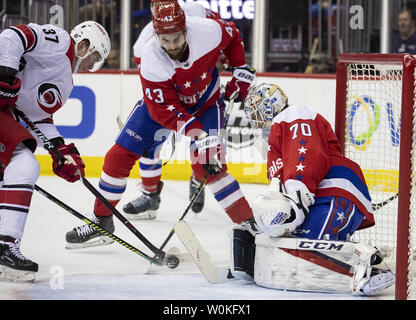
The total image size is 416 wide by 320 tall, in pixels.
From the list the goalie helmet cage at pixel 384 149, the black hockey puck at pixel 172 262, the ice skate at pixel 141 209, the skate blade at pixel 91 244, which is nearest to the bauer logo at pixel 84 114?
the ice skate at pixel 141 209

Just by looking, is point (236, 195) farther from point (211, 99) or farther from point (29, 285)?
point (29, 285)

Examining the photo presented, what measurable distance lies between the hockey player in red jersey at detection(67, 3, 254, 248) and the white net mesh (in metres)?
0.52

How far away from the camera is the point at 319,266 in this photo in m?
2.86

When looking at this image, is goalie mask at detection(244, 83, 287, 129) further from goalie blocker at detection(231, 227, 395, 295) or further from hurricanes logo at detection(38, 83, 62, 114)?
hurricanes logo at detection(38, 83, 62, 114)

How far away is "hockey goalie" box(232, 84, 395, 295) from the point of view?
2.81 meters

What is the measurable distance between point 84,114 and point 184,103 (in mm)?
2155

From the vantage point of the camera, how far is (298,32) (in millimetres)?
6152

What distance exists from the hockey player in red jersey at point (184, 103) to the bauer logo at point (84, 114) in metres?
1.86

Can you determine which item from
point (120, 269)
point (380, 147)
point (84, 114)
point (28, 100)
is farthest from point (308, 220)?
point (84, 114)

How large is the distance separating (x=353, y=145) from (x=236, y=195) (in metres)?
0.54

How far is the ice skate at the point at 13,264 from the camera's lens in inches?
119

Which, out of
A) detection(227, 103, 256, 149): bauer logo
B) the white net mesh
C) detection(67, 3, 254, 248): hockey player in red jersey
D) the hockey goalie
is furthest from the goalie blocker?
detection(227, 103, 256, 149): bauer logo
